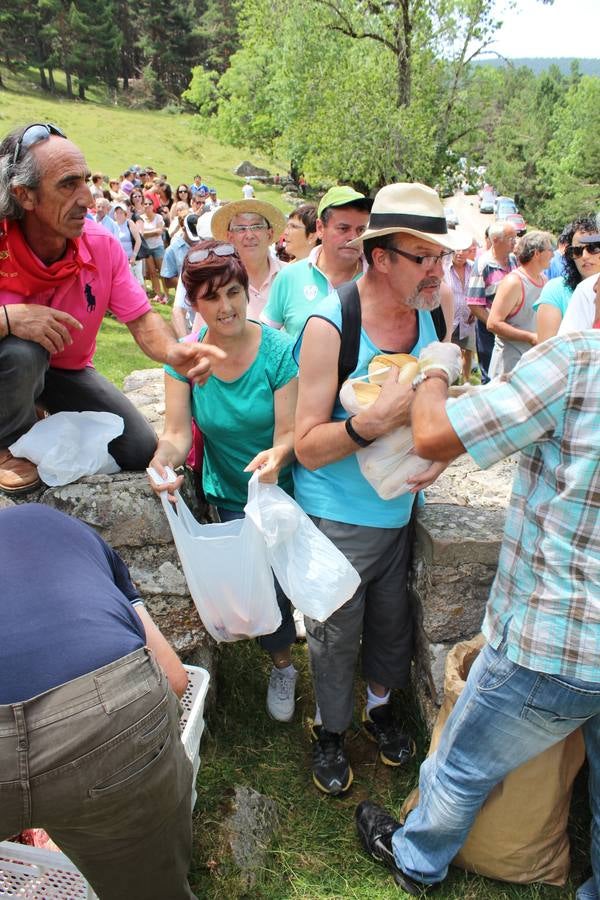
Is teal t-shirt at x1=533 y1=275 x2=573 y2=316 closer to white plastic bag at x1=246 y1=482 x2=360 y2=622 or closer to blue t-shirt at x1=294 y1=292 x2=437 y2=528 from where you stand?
blue t-shirt at x1=294 y1=292 x2=437 y2=528

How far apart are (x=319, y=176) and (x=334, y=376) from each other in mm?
20115

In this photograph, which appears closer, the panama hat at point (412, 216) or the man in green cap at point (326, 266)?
the panama hat at point (412, 216)

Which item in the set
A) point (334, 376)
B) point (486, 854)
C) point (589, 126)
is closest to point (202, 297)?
point (334, 376)

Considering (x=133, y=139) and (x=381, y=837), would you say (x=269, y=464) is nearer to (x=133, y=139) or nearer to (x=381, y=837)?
(x=381, y=837)

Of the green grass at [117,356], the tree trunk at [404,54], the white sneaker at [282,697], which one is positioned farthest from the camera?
the tree trunk at [404,54]

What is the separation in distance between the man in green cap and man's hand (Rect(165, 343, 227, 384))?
94 cm

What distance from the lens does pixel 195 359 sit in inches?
94.8

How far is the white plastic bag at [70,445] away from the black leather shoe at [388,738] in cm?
142

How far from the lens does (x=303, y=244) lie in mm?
4891

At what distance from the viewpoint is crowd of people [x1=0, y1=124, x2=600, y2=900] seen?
1423mm

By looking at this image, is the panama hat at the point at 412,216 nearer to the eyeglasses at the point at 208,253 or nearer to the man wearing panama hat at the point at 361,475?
the man wearing panama hat at the point at 361,475

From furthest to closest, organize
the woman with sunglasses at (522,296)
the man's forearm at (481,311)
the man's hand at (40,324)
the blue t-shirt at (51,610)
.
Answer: the man's forearm at (481,311)
the woman with sunglasses at (522,296)
the man's hand at (40,324)
the blue t-shirt at (51,610)

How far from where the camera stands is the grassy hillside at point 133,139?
32.4 metres

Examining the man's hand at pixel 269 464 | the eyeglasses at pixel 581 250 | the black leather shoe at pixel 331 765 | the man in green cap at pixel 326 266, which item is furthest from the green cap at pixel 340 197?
the black leather shoe at pixel 331 765
